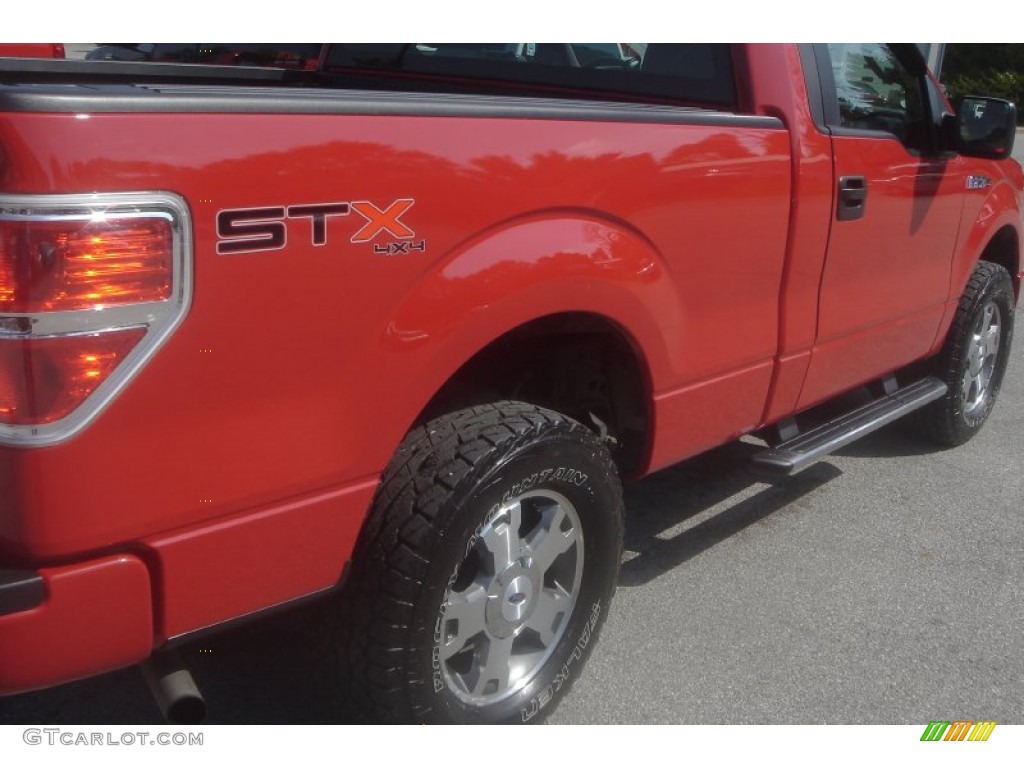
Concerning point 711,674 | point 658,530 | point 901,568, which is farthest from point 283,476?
point 901,568

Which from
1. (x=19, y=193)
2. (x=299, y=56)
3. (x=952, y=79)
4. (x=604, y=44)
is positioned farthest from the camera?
(x=952, y=79)

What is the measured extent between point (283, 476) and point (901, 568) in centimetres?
249

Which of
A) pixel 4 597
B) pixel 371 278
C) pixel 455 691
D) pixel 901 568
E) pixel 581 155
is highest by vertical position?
pixel 581 155

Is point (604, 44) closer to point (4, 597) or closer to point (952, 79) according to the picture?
point (4, 597)

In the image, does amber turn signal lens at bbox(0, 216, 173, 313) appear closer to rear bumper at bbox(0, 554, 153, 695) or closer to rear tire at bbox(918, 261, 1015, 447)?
rear bumper at bbox(0, 554, 153, 695)

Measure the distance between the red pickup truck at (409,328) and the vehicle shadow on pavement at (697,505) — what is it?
496 millimetres

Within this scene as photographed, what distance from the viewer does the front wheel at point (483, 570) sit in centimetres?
232

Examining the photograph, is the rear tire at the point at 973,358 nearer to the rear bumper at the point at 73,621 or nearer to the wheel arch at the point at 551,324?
the wheel arch at the point at 551,324

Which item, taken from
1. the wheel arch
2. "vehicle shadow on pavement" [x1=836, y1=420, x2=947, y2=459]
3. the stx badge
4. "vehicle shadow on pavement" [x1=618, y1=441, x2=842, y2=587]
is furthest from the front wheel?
"vehicle shadow on pavement" [x1=836, y1=420, x2=947, y2=459]

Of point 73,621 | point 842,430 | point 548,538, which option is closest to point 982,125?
point 842,430

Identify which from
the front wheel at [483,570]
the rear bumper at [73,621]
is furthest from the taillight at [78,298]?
the front wheel at [483,570]

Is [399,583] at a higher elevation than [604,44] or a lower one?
lower

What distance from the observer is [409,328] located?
7.16 feet

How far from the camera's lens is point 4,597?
5.93ft
